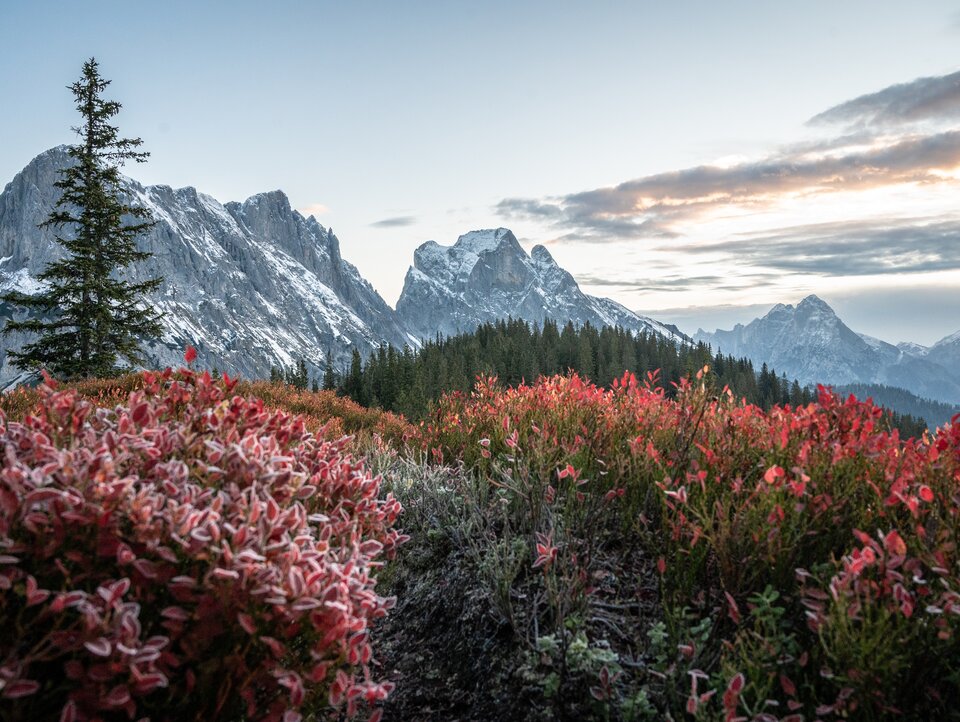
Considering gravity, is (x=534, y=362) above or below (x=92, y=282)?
below

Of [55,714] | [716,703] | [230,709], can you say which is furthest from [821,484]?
[55,714]

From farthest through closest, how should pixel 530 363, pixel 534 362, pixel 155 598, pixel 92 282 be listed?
pixel 530 363 < pixel 534 362 < pixel 92 282 < pixel 155 598

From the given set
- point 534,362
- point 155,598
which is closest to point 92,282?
point 155,598

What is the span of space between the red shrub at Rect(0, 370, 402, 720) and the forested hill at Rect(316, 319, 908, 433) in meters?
68.9

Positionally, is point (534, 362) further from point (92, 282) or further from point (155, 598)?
point (155, 598)

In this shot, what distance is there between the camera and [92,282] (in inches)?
898

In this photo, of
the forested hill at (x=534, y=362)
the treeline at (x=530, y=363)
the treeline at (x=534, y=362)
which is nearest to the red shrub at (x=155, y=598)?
the treeline at (x=530, y=363)

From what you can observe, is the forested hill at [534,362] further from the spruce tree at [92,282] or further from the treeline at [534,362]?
the spruce tree at [92,282]

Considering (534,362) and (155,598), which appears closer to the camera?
(155,598)

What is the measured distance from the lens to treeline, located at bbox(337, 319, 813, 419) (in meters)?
79.6

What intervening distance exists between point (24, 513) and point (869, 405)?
4956 millimetres

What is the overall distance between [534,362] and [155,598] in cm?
9721

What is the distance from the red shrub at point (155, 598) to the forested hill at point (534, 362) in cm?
6886

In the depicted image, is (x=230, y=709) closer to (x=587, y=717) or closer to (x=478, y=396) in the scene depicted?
(x=587, y=717)
